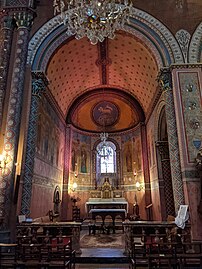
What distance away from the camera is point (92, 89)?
1702 cm

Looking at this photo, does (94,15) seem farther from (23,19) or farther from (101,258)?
(101,258)

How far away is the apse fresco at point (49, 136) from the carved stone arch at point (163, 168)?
19.2 feet

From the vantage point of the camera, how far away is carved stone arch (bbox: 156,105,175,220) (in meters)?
10.9

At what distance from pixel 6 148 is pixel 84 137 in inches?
425

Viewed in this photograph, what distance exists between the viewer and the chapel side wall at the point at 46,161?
9688 mm

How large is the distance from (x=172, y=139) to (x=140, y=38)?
16.2ft

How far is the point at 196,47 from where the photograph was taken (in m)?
9.35

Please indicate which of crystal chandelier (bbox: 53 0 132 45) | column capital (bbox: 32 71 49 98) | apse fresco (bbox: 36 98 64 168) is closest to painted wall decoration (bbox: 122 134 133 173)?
apse fresco (bbox: 36 98 64 168)

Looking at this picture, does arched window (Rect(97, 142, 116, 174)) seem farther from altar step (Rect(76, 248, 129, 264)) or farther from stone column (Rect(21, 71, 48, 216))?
altar step (Rect(76, 248, 129, 264))

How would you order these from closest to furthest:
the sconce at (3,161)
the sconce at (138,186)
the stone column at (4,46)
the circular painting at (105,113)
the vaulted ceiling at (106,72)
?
the sconce at (3,161), the stone column at (4,46), the vaulted ceiling at (106,72), the sconce at (138,186), the circular painting at (105,113)

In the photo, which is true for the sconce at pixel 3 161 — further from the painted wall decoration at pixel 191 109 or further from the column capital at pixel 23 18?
the painted wall decoration at pixel 191 109

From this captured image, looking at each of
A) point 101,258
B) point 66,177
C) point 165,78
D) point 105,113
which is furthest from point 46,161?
point 105,113

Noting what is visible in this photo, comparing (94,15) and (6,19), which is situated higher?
(6,19)

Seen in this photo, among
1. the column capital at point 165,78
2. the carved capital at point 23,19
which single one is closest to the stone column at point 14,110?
the carved capital at point 23,19
